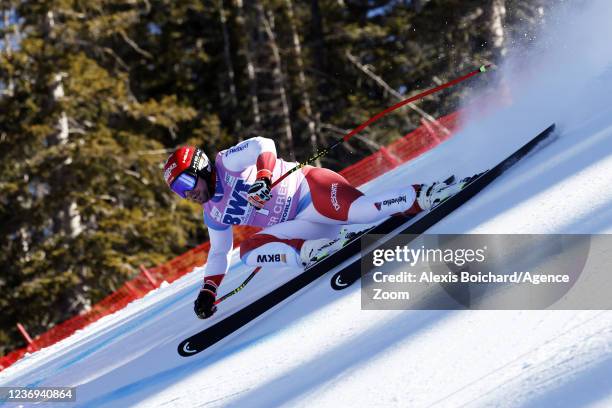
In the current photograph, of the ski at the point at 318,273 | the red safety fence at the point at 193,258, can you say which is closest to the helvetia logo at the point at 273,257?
the ski at the point at 318,273

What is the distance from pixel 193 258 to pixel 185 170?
5.62 m

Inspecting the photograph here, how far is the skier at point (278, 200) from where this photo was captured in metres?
4.63

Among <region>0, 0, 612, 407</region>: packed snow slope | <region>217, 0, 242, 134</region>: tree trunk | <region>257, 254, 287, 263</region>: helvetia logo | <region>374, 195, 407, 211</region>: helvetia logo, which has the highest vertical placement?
<region>217, 0, 242, 134</region>: tree trunk

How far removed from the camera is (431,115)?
17719 millimetres

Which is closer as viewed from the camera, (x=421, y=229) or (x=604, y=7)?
(x=421, y=229)

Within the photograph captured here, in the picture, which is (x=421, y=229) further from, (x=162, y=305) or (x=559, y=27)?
(x=559, y=27)

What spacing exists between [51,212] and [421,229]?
384 inches

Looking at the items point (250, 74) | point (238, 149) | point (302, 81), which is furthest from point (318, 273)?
point (250, 74)

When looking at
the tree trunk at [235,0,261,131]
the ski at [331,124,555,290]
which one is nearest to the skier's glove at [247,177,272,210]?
the ski at [331,124,555,290]

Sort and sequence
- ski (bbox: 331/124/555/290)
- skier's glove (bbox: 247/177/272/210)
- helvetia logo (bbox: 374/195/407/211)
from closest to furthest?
ski (bbox: 331/124/555/290) → skier's glove (bbox: 247/177/272/210) → helvetia logo (bbox: 374/195/407/211)

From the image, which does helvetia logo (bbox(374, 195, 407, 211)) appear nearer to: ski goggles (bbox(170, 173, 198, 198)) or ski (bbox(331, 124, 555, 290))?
ski (bbox(331, 124, 555, 290))

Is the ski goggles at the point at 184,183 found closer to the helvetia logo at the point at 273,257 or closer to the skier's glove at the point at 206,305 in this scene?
the helvetia logo at the point at 273,257

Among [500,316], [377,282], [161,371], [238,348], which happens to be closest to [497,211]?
[377,282]

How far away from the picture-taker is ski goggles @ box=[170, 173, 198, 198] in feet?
15.2
